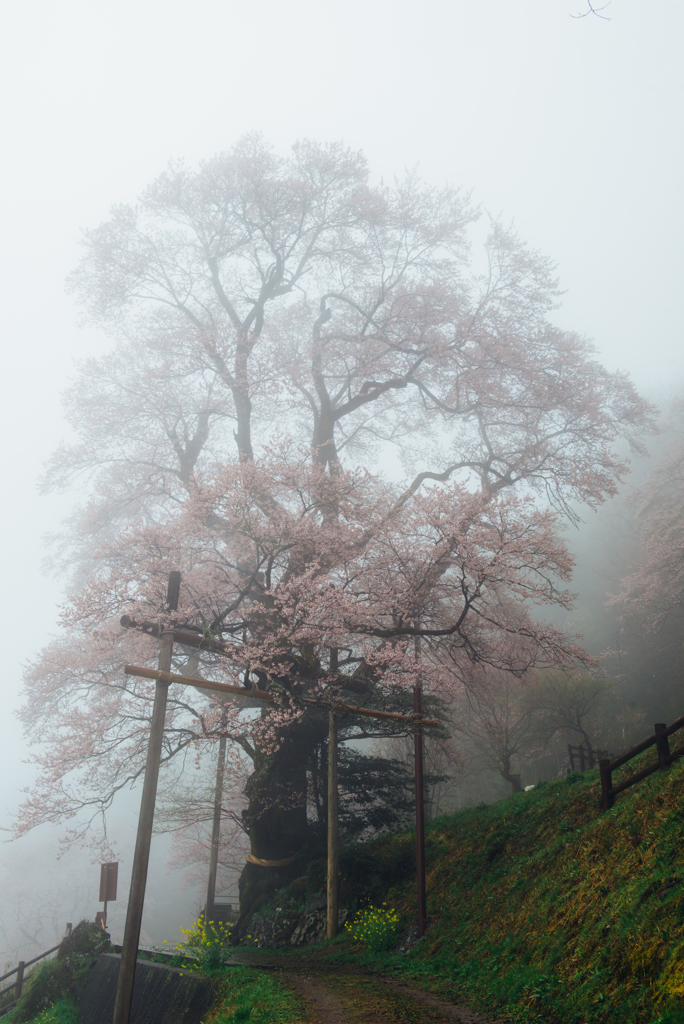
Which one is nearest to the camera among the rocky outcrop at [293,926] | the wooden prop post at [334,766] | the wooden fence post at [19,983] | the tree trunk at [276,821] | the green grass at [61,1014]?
the wooden prop post at [334,766]

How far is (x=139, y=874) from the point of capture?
7625 mm

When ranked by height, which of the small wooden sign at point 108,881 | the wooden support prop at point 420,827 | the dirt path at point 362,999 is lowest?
the dirt path at point 362,999

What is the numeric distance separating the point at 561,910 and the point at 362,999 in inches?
108

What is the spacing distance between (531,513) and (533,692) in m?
12.1

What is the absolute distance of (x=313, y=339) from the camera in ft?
66.5

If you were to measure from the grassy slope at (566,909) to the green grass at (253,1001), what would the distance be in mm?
2183

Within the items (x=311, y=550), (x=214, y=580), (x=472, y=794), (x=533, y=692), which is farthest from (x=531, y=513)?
(x=472, y=794)

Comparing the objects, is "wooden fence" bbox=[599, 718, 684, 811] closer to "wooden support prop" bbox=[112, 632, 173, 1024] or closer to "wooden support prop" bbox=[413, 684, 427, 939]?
"wooden support prop" bbox=[413, 684, 427, 939]

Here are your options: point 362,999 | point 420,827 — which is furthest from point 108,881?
point 362,999

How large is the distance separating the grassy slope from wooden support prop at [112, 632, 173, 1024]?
13.5 feet

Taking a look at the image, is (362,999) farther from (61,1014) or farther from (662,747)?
(61,1014)

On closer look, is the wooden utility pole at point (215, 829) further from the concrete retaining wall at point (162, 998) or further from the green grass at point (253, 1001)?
the green grass at point (253, 1001)

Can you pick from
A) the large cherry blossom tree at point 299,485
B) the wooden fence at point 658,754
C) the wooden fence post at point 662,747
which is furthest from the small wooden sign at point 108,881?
the wooden fence post at point 662,747

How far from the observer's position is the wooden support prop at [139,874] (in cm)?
737
